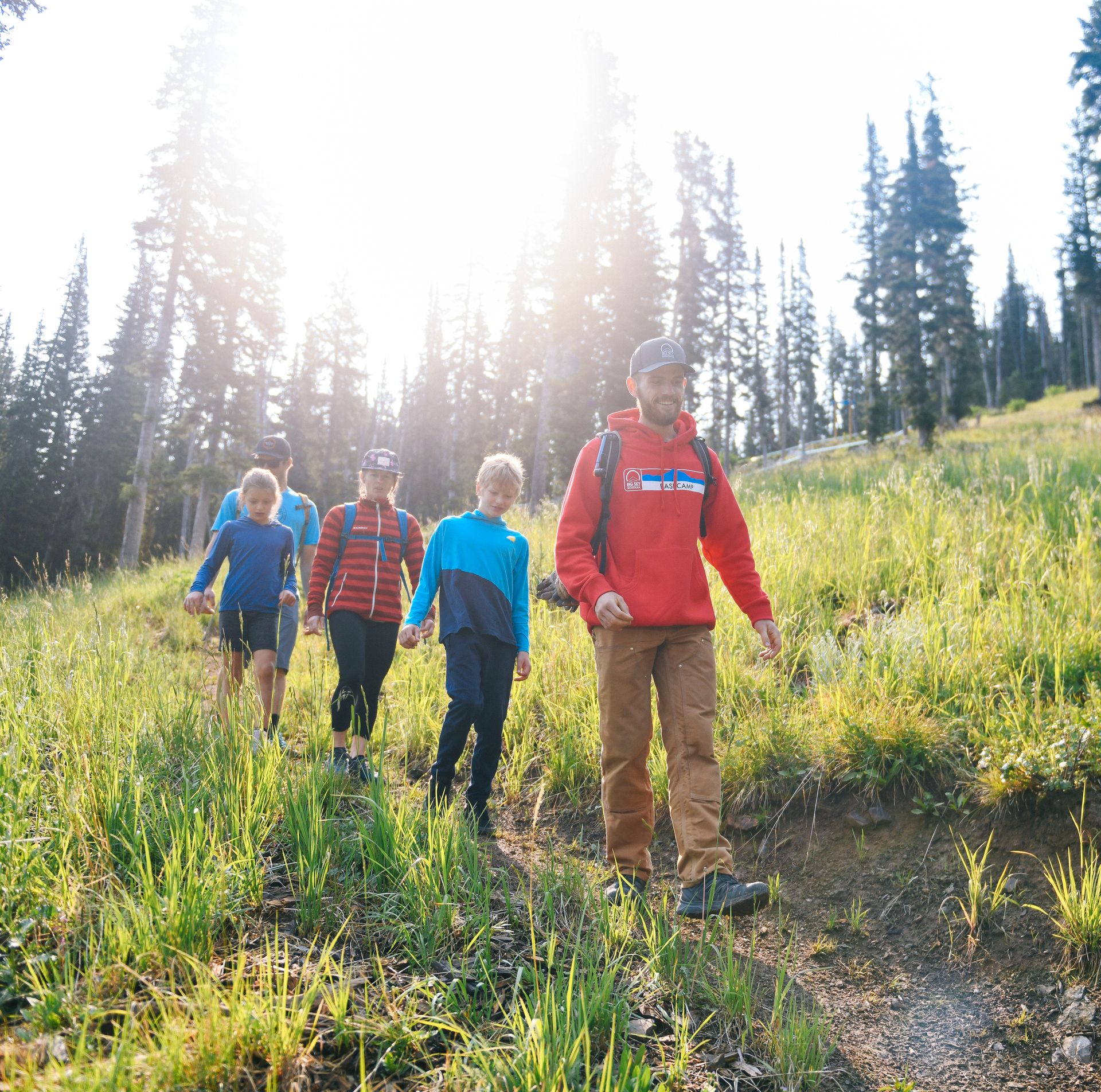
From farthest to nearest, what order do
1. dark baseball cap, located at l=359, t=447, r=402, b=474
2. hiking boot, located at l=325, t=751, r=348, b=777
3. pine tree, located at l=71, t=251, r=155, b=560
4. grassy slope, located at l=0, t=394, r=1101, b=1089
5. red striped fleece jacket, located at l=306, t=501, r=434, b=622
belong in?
pine tree, located at l=71, t=251, r=155, b=560, dark baseball cap, located at l=359, t=447, r=402, b=474, red striped fleece jacket, located at l=306, t=501, r=434, b=622, hiking boot, located at l=325, t=751, r=348, b=777, grassy slope, located at l=0, t=394, r=1101, b=1089

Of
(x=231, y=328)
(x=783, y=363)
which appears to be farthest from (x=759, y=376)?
(x=231, y=328)

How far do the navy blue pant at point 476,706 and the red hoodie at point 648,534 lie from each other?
3.45ft

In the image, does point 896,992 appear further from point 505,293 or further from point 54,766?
point 505,293

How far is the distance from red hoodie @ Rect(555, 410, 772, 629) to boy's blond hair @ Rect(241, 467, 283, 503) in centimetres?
275

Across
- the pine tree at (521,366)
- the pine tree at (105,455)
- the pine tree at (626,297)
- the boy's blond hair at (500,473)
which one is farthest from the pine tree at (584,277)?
the pine tree at (105,455)

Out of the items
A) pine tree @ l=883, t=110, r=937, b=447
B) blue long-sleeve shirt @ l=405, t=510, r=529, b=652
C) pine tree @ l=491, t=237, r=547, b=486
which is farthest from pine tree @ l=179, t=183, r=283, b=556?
pine tree @ l=883, t=110, r=937, b=447

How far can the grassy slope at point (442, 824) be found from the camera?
71.6 inches

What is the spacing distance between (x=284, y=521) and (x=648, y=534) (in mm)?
3754

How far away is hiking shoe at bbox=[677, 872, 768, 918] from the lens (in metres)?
2.81

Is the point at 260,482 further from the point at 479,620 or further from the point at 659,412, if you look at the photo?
the point at 659,412

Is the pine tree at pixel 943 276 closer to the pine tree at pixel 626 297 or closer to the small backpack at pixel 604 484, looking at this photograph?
the pine tree at pixel 626 297

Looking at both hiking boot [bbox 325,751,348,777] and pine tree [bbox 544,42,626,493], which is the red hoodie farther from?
pine tree [bbox 544,42,626,493]

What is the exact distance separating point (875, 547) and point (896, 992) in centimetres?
398

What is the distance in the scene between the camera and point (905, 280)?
34.0m
